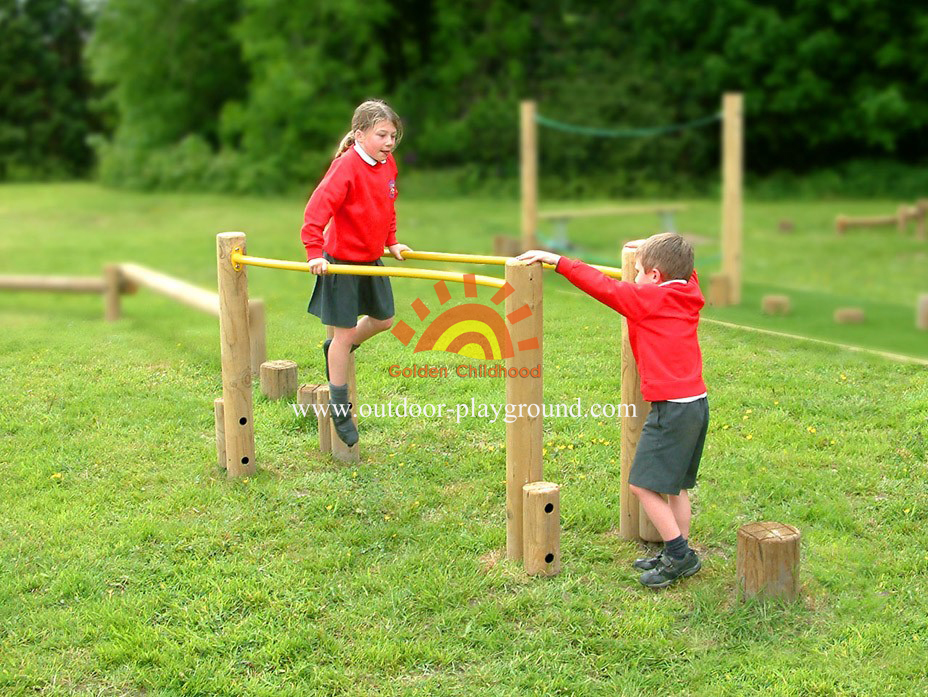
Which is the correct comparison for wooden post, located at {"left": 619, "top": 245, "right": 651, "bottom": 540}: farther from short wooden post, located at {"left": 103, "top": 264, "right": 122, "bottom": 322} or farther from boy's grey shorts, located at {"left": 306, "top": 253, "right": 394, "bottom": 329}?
short wooden post, located at {"left": 103, "top": 264, "right": 122, "bottom": 322}

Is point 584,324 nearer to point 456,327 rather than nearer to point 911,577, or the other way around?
point 456,327

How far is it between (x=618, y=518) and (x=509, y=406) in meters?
0.84

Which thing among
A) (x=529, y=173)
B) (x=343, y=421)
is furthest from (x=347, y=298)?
(x=529, y=173)

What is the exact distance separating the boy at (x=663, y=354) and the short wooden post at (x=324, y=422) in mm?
1671

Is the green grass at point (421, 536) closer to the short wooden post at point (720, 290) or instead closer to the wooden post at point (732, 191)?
the short wooden post at point (720, 290)

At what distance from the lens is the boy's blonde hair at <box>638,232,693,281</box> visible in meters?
3.62

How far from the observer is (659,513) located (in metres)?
3.76

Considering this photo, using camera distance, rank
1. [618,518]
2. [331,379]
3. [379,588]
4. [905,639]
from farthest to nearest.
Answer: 1. [331,379]
2. [618,518]
3. [379,588]
4. [905,639]

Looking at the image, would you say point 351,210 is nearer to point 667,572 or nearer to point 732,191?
A: point 667,572

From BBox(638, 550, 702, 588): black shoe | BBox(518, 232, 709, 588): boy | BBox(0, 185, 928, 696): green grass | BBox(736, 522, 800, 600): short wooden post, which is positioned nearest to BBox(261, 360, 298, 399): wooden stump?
BBox(0, 185, 928, 696): green grass

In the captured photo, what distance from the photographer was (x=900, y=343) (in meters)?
7.56

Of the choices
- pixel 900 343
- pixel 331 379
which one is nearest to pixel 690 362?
pixel 331 379

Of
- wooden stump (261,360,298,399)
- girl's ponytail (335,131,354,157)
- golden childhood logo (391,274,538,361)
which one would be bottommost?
wooden stump (261,360,298,399)

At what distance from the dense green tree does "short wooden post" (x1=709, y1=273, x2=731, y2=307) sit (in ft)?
65.5
